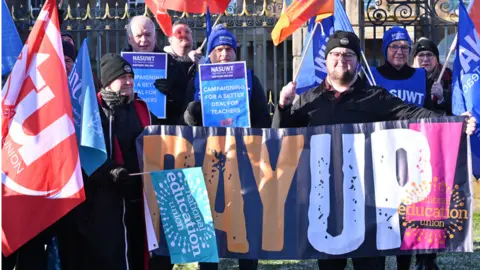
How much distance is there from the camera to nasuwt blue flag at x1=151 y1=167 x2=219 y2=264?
6.38 metres

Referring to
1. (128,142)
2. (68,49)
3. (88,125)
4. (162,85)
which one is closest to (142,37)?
(162,85)

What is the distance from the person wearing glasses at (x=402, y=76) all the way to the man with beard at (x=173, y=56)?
1549 millimetres

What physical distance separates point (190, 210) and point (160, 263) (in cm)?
53

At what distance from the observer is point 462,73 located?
24.7 feet

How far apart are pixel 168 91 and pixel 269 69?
985cm

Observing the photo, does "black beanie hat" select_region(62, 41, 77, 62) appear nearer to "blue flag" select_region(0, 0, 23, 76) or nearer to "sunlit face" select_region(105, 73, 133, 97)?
"blue flag" select_region(0, 0, 23, 76)

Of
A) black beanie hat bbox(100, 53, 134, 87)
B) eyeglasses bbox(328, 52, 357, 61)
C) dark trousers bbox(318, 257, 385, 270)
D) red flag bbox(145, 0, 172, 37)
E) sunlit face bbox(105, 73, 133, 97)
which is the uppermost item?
red flag bbox(145, 0, 172, 37)

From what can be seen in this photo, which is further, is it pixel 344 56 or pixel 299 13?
pixel 299 13

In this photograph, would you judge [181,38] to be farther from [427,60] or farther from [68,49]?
[427,60]

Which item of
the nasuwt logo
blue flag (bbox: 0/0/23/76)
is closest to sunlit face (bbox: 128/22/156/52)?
blue flag (bbox: 0/0/23/76)

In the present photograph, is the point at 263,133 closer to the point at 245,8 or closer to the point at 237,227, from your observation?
the point at 237,227

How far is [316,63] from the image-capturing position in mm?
8375

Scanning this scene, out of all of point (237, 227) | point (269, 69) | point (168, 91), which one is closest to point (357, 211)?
point (237, 227)

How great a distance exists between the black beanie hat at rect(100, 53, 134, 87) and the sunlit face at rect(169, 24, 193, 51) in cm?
164
